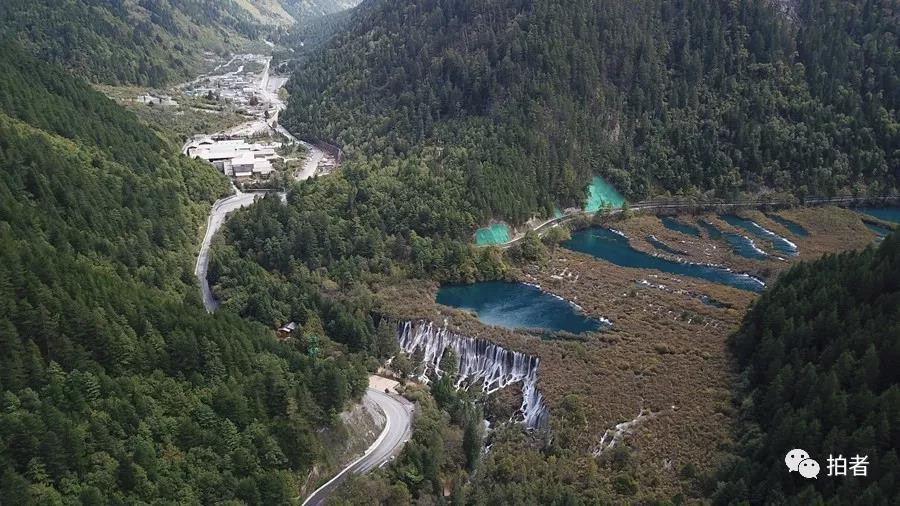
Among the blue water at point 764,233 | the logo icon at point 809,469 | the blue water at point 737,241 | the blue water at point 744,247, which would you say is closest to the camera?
the logo icon at point 809,469

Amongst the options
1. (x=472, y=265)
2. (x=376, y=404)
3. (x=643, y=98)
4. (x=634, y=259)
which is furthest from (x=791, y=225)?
(x=376, y=404)

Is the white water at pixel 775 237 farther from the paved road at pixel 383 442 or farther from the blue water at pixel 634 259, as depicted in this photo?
the paved road at pixel 383 442

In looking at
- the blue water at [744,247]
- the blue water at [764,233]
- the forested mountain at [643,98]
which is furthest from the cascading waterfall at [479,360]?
the blue water at [764,233]

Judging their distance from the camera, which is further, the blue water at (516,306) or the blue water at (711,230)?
the blue water at (711,230)

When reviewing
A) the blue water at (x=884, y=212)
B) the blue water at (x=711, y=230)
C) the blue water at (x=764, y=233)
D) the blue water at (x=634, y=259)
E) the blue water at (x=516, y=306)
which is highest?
the blue water at (x=884, y=212)

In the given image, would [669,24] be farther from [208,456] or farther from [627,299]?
[208,456]

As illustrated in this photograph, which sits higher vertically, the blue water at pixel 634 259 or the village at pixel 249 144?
the village at pixel 249 144
